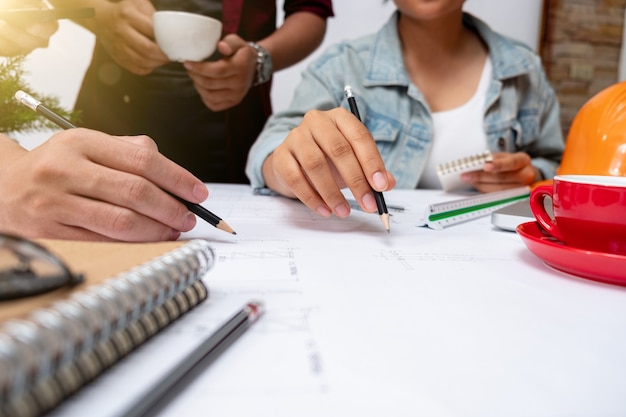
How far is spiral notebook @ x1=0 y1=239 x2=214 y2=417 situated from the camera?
0.41 ft

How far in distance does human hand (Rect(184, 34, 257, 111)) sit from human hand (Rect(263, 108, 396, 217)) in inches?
19.4

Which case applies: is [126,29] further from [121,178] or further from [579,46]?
[579,46]

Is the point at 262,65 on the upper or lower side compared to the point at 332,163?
upper

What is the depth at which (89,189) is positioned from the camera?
319 mm

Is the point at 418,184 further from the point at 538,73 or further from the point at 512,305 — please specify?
the point at 512,305

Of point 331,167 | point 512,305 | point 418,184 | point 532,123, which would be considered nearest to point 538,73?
point 532,123

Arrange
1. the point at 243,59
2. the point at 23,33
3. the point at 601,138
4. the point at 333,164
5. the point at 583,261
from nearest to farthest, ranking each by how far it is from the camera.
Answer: the point at 583,261 < the point at 333,164 < the point at 601,138 < the point at 23,33 < the point at 243,59

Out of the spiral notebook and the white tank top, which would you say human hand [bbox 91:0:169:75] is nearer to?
the white tank top

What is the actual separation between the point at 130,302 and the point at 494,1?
139 cm

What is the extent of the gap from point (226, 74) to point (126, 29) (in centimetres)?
20

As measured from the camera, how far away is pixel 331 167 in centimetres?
46

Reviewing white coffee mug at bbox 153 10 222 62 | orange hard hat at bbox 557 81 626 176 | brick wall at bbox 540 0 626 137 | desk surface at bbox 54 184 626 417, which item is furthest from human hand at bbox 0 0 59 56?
brick wall at bbox 540 0 626 137

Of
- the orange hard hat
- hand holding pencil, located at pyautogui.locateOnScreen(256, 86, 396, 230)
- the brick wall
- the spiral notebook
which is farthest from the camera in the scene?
the brick wall

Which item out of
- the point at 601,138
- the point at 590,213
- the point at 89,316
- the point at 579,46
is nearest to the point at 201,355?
the point at 89,316
